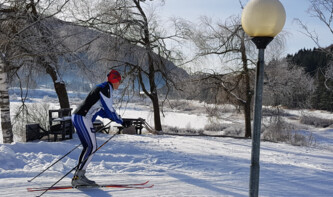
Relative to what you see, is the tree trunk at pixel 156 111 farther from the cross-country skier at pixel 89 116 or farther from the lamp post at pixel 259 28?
the lamp post at pixel 259 28

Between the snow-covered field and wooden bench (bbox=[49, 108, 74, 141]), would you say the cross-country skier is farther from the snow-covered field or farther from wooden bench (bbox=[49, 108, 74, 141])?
wooden bench (bbox=[49, 108, 74, 141])

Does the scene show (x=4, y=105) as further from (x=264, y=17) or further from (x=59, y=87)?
(x=264, y=17)

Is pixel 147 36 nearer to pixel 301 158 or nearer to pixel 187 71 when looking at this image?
pixel 187 71

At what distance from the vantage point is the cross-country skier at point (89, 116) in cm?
449

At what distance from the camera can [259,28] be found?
3082 millimetres

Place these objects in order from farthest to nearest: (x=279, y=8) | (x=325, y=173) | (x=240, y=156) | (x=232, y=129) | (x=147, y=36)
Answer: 1. (x=232, y=129)
2. (x=147, y=36)
3. (x=240, y=156)
4. (x=325, y=173)
5. (x=279, y=8)

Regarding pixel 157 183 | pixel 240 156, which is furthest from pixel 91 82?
pixel 157 183

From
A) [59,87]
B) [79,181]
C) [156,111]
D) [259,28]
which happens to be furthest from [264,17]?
[156,111]

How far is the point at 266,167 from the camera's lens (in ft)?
20.6

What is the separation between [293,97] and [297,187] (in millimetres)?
12849

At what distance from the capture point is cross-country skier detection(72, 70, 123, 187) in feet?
14.7

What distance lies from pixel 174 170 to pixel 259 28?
12.4ft

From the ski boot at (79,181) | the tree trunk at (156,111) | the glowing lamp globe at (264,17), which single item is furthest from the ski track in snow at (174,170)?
the tree trunk at (156,111)

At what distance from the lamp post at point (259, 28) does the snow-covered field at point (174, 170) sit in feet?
5.29
